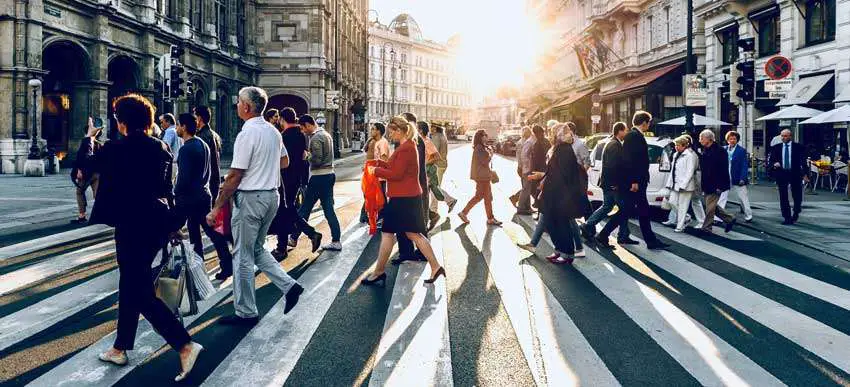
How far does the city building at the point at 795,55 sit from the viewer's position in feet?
61.9

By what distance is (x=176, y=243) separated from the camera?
4.73 meters

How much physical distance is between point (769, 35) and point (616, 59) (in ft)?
44.5

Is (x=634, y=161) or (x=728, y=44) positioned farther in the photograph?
(x=728, y=44)

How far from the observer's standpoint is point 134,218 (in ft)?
14.2

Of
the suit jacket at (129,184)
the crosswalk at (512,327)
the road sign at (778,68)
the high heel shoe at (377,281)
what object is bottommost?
the crosswalk at (512,327)

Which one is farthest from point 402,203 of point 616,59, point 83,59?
point 616,59

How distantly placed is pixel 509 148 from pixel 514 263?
3920cm

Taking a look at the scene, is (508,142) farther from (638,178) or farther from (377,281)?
(377,281)

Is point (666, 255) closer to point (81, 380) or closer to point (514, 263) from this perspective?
point (514, 263)

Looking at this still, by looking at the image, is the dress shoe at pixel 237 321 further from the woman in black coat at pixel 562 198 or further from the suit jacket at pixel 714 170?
the suit jacket at pixel 714 170

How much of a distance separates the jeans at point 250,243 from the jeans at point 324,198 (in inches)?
136

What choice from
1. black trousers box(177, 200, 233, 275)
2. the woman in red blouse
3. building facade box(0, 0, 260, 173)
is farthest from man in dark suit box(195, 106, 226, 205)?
building facade box(0, 0, 260, 173)

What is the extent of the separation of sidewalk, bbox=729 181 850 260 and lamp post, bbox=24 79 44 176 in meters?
19.6

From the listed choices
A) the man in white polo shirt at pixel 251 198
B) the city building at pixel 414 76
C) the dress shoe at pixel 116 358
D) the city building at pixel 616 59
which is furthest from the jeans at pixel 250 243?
the city building at pixel 414 76
